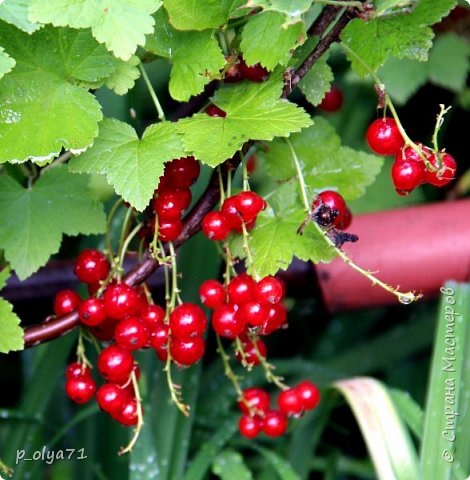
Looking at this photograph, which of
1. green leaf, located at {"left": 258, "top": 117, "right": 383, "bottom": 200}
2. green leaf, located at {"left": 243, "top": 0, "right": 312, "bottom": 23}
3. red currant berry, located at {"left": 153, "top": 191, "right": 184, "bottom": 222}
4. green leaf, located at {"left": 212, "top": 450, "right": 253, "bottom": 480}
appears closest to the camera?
green leaf, located at {"left": 243, "top": 0, "right": 312, "bottom": 23}

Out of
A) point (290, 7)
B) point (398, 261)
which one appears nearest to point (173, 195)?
point (290, 7)

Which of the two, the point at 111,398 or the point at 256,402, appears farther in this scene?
the point at 256,402

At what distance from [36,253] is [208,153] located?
25 cm

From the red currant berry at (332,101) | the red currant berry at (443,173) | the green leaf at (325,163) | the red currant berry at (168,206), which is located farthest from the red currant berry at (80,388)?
the red currant berry at (332,101)

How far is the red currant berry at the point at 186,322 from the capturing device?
2.42ft

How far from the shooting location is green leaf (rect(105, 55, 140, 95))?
2.37 feet

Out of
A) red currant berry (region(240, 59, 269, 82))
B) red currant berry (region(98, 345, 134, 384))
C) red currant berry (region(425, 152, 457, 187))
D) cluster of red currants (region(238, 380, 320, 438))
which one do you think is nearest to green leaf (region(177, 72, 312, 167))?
red currant berry (region(240, 59, 269, 82))

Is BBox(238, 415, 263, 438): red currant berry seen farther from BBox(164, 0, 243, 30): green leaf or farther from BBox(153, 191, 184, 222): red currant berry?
BBox(164, 0, 243, 30): green leaf

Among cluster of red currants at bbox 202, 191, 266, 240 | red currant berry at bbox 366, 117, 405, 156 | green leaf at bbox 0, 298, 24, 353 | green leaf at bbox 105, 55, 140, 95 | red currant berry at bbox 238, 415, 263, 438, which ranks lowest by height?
red currant berry at bbox 238, 415, 263, 438

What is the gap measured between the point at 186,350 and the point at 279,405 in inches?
7.1

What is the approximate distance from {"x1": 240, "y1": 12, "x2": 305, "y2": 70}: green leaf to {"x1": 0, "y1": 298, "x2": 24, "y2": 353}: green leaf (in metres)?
0.35

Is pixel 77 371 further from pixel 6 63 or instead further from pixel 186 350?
pixel 6 63

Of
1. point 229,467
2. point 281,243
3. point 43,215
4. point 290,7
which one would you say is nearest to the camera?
point 290,7

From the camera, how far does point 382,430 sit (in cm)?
92
